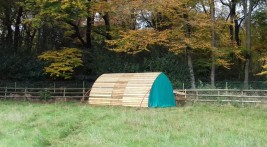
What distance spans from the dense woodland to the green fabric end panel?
410cm

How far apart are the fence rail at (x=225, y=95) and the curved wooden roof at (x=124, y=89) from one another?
7.97 feet

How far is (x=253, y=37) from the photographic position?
29.1m

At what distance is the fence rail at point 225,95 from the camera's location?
56.3ft

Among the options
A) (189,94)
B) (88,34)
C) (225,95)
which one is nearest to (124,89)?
(189,94)

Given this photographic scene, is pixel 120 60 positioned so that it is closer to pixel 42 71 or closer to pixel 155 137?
pixel 42 71

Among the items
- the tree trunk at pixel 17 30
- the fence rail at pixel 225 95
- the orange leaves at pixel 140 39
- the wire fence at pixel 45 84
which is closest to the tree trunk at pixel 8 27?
the tree trunk at pixel 17 30

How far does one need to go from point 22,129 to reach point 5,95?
14.0 metres

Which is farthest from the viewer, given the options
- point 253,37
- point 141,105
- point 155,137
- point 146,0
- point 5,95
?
point 253,37

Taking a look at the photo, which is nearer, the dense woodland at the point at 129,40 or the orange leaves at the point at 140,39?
the orange leaves at the point at 140,39

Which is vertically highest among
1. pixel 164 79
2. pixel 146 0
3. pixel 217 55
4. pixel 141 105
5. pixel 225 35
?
pixel 146 0

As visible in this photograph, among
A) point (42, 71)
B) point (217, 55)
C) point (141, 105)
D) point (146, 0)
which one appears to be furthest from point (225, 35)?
point (42, 71)

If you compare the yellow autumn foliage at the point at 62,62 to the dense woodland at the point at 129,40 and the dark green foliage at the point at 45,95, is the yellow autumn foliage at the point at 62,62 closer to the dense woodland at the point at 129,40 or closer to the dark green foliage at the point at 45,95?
the dense woodland at the point at 129,40

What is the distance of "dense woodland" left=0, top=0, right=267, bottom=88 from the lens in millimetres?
21672

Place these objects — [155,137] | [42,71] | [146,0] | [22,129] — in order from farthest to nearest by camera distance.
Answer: [42,71] < [146,0] < [22,129] < [155,137]
